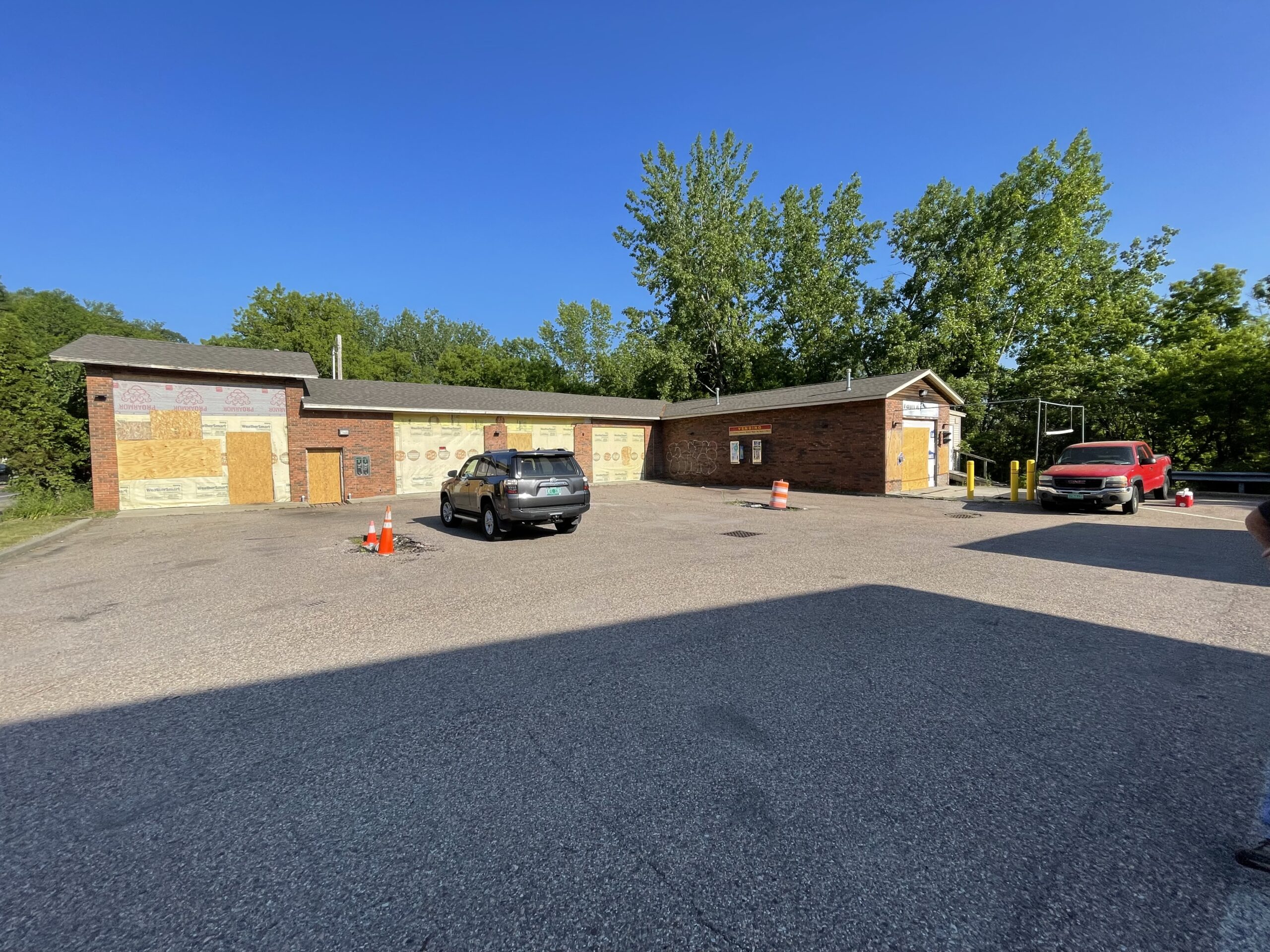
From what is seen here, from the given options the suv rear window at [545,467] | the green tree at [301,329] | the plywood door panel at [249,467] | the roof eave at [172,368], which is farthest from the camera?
the green tree at [301,329]

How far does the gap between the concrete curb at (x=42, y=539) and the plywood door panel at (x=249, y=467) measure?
3831 millimetres

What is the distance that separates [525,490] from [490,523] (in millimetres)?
1158

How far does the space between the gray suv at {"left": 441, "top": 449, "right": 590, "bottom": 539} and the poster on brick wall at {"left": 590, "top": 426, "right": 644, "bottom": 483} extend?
15519 mm

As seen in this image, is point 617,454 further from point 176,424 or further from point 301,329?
point 301,329

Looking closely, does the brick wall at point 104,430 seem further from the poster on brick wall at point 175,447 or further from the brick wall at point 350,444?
the brick wall at point 350,444

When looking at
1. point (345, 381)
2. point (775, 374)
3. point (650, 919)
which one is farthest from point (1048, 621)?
point (775, 374)

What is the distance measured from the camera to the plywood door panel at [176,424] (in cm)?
1678

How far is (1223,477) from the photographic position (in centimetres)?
2002

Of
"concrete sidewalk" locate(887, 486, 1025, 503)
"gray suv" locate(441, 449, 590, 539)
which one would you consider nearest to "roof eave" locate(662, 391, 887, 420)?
"concrete sidewalk" locate(887, 486, 1025, 503)

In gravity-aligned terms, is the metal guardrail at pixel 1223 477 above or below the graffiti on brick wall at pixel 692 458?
below

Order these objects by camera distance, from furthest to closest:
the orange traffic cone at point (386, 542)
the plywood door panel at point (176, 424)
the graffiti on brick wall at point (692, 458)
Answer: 1. the graffiti on brick wall at point (692, 458)
2. the plywood door panel at point (176, 424)
3. the orange traffic cone at point (386, 542)

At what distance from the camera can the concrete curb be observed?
958 cm

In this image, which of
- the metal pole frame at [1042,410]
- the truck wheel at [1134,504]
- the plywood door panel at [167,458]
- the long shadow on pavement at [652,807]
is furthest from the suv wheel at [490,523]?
the metal pole frame at [1042,410]

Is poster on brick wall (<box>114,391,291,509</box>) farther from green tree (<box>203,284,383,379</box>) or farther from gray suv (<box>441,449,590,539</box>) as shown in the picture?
green tree (<box>203,284,383,379</box>)
